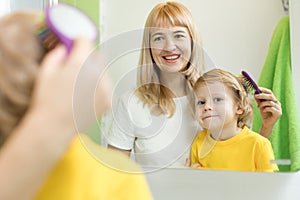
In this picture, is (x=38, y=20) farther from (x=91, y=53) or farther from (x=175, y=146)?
(x=175, y=146)

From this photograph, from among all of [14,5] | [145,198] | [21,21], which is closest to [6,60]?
[21,21]

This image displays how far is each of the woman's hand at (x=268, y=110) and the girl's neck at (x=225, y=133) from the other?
5 cm

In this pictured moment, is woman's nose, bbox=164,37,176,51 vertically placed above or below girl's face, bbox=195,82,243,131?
above

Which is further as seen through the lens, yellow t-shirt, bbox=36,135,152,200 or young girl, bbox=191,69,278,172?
young girl, bbox=191,69,278,172

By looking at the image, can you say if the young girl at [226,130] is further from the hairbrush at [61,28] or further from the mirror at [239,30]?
the hairbrush at [61,28]

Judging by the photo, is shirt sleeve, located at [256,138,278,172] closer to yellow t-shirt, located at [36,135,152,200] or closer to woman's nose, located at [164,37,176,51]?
woman's nose, located at [164,37,176,51]

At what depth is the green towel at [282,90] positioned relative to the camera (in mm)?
916

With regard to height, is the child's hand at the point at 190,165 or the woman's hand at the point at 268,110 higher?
the woman's hand at the point at 268,110

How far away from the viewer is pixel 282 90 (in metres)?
0.93

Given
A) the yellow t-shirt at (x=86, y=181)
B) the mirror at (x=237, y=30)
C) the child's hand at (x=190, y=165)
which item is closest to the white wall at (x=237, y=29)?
the mirror at (x=237, y=30)

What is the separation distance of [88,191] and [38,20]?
0.55ft

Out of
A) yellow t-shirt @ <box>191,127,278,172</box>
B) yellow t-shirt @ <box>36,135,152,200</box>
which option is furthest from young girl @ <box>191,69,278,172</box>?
yellow t-shirt @ <box>36,135,152,200</box>

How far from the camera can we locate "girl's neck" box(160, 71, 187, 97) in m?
0.92

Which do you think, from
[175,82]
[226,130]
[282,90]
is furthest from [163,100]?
[282,90]
